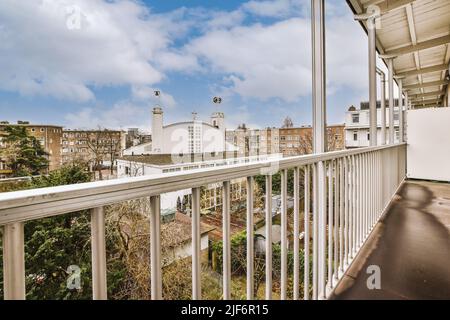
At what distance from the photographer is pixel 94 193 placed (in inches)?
22.5

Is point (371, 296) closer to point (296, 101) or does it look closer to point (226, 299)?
point (226, 299)

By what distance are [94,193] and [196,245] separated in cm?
38

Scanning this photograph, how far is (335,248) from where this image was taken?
178cm

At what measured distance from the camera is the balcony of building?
562 millimetres

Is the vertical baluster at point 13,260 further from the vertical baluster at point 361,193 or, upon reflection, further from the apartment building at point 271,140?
the vertical baluster at point 361,193

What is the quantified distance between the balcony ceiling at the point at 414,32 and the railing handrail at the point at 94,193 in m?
3.79

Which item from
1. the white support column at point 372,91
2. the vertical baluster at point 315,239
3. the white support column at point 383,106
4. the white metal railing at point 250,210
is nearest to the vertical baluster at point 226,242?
the white metal railing at point 250,210

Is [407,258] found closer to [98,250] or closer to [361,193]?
[361,193]

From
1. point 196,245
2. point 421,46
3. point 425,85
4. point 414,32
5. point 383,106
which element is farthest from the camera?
point 425,85

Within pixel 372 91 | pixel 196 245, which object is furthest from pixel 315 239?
pixel 372 91

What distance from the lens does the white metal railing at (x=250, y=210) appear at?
0.49 m

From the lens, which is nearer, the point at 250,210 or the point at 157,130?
the point at 157,130

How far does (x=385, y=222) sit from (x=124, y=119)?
3.40 metres

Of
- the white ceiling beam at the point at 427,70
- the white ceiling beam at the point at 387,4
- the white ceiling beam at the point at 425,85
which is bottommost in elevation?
the white ceiling beam at the point at 387,4
